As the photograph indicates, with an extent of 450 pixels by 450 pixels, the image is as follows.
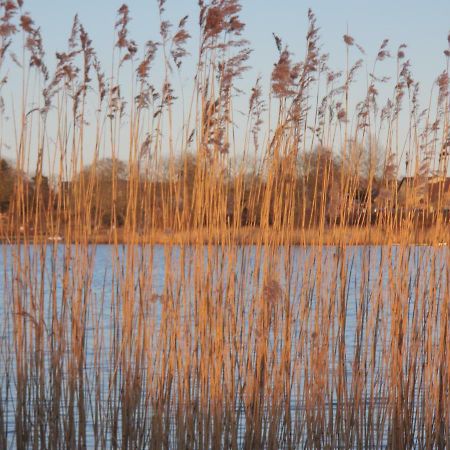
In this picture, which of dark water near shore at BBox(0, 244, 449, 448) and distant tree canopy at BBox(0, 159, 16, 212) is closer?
dark water near shore at BBox(0, 244, 449, 448)

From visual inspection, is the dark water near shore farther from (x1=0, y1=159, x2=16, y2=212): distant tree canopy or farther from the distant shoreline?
(x1=0, y1=159, x2=16, y2=212): distant tree canopy

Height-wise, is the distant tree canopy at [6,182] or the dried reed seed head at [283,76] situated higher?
the dried reed seed head at [283,76]

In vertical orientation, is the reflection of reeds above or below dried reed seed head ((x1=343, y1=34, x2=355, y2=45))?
below

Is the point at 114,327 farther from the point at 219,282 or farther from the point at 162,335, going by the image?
the point at 219,282

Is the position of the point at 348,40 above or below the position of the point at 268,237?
above

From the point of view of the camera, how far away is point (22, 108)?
2898 mm

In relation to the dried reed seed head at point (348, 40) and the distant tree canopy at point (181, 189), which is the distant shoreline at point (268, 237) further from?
the dried reed seed head at point (348, 40)

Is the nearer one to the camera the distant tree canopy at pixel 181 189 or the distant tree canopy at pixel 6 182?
the distant tree canopy at pixel 181 189

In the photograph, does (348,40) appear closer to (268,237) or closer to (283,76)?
(283,76)

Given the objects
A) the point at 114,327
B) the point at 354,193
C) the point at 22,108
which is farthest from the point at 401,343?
the point at 22,108

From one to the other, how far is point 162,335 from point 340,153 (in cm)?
102

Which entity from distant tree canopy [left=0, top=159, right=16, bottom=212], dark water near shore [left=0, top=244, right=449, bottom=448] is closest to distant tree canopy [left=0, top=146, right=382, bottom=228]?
distant tree canopy [left=0, top=159, right=16, bottom=212]

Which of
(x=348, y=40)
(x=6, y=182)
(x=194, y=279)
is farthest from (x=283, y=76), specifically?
(x=6, y=182)

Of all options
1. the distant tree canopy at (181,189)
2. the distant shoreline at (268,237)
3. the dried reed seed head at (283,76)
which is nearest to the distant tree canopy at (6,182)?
the distant tree canopy at (181,189)
